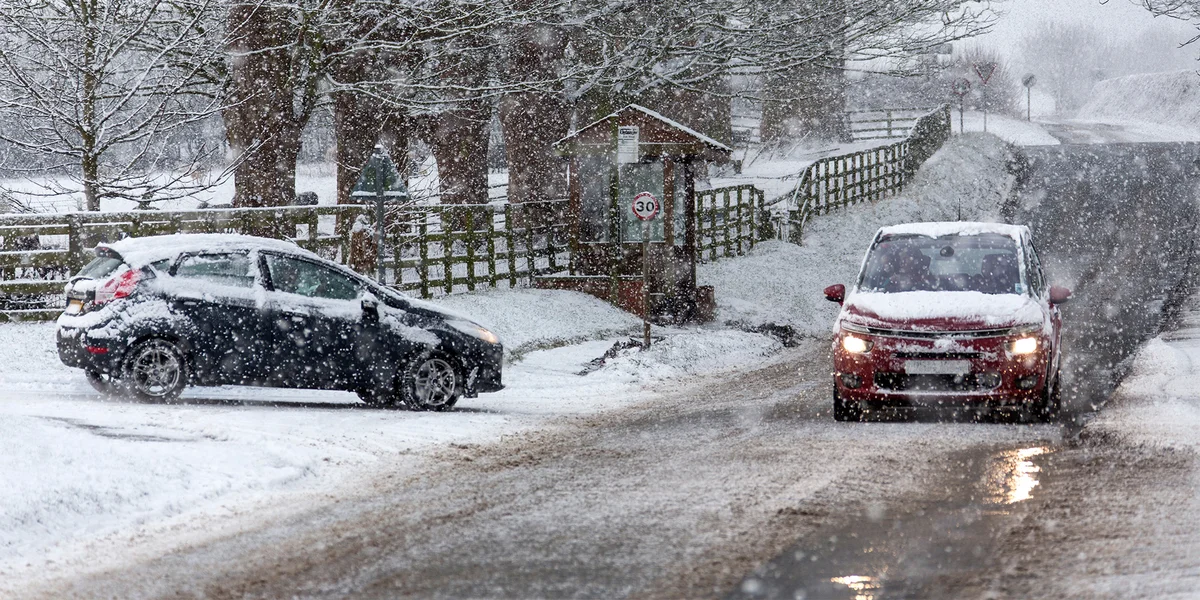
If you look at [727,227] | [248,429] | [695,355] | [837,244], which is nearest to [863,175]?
[837,244]

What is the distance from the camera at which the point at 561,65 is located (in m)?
25.3

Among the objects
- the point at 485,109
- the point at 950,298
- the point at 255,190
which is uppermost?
the point at 485,109

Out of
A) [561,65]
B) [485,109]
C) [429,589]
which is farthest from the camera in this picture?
[485,109]

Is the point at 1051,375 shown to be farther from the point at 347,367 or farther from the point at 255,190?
the point at 255,190

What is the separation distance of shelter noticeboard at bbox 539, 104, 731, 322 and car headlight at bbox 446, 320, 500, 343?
705cm

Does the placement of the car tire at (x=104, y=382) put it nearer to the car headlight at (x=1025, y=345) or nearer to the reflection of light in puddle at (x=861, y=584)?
the car headlight at (x=1025, y=345)

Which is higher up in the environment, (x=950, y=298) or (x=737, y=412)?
(x=950, y=298)

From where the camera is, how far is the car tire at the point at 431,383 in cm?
1288

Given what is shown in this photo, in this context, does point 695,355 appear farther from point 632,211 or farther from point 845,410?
point 845,410

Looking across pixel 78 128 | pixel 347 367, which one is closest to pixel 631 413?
pixel 347 367

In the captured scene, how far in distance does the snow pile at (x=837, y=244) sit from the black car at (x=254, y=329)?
1000 centimetres

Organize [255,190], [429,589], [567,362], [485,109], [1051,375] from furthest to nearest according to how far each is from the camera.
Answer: [485,109] < [255,190] < [567,362] < [1051,375] < [429,589]

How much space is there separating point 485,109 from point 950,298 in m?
16.8

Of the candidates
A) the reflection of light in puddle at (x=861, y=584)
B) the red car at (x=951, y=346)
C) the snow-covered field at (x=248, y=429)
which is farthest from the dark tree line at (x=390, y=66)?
the reflection of light in puddle at (x=861, y=584)
